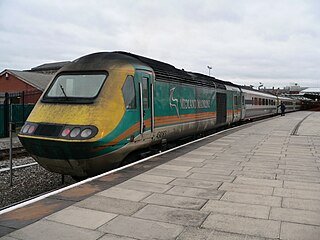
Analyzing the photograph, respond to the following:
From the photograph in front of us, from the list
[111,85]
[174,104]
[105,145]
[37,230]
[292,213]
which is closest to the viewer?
[37,230]

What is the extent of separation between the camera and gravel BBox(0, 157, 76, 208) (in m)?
7.84

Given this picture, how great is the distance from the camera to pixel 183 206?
4871 mm

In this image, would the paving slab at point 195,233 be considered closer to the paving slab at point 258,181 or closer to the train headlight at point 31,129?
the paving slab at point 258,181

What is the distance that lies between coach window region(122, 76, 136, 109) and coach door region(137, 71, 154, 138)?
1.04 feet

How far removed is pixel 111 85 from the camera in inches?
300

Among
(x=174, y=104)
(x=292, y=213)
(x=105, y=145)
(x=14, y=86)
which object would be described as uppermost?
(x=14, y=86)

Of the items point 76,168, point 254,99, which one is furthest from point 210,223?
point 254,99

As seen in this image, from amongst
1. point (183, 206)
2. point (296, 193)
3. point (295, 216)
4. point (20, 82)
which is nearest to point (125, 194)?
point (183, 206)

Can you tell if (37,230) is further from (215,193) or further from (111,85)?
(111,85)

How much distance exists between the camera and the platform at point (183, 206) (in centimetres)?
391

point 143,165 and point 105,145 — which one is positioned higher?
point 105,145

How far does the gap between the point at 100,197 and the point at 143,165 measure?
2648 millimetres

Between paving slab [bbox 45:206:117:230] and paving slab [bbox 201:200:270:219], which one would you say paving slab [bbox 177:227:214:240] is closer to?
paving slab [bbox 201:200:270:219]

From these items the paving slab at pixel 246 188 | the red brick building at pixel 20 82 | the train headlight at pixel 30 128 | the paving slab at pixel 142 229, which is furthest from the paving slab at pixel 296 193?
the red brick building at pixel 20 82
